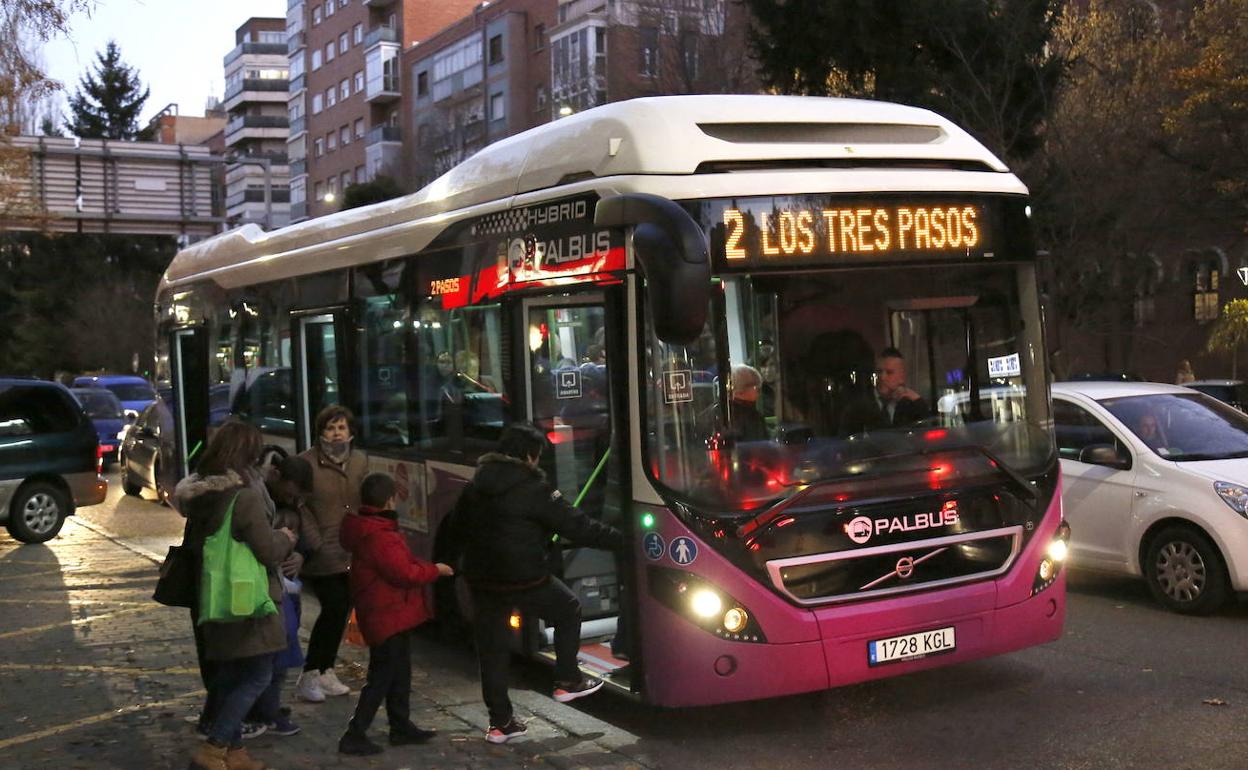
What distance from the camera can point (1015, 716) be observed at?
6914 millimetres

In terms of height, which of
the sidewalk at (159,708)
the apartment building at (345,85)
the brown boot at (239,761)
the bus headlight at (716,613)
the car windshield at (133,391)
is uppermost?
the apartment building at (345,85)

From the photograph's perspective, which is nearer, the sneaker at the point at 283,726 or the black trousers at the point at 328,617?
the sneaker at the point at 283,726

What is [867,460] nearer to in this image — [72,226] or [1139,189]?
[1139,189]

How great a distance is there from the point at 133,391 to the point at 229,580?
28964mm

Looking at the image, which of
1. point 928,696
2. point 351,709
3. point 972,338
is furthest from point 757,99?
point 351,709

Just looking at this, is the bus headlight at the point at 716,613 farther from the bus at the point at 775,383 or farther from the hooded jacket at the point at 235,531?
the hooded jacket at the point at 235,531

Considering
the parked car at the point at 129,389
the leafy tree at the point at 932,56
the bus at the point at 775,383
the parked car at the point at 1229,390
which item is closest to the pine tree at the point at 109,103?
the parked car at the point at 129,389

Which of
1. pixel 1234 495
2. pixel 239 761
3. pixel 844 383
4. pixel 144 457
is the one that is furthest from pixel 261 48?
pixel 239 761

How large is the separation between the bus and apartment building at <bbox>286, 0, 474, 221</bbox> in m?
66.0

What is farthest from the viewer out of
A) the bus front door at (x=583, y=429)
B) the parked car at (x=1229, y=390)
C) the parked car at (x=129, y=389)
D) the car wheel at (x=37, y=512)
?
the parked car at (x=129, y=389)

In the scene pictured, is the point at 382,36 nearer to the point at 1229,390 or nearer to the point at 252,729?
the point at 1229,390

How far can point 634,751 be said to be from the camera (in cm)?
650

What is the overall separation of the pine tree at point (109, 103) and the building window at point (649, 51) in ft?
158

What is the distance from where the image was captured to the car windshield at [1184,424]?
9.77 m
